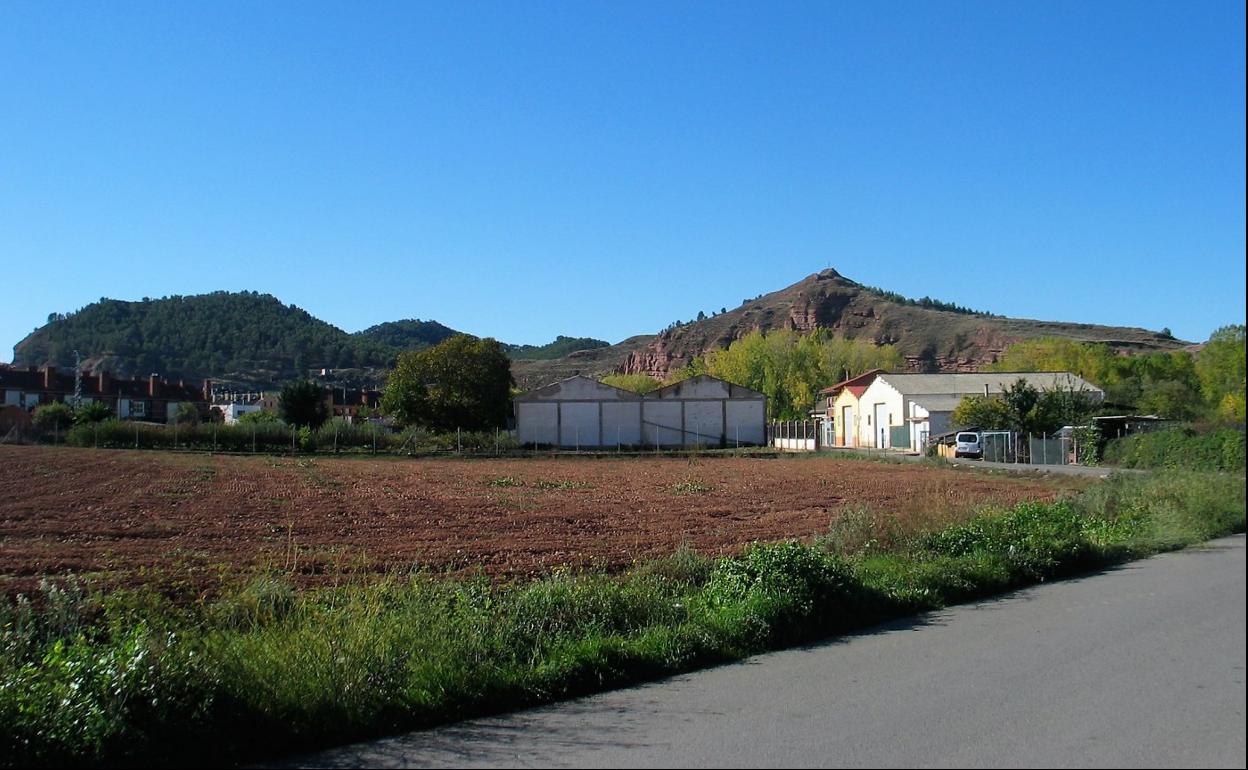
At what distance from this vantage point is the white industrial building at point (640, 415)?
3036 inches

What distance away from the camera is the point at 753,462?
181 feet

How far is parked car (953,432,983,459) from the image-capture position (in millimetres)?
52125

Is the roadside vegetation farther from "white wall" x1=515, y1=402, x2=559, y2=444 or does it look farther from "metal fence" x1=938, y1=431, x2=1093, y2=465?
"metal fence" x1=938, y1=431, x2=1093, y2=465

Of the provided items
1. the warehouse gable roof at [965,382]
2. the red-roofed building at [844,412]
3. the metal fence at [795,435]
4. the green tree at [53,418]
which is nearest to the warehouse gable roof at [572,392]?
the metal fence at [795,435]

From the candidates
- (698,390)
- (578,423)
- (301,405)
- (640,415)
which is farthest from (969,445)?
(301,405)

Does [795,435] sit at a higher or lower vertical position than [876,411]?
lower

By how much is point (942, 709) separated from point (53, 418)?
77156 mm

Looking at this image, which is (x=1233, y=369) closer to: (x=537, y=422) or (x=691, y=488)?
(x=691, y=488)

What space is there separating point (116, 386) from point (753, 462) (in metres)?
89.6

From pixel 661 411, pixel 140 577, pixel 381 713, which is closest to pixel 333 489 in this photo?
pixel 140 577

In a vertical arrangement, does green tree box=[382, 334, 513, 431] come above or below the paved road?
above

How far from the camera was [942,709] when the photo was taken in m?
6.27

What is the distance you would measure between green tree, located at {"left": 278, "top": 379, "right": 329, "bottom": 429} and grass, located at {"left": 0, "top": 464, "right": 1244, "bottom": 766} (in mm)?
76176

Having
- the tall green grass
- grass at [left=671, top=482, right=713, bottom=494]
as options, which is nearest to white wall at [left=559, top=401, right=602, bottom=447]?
Answer: the tall green grass
